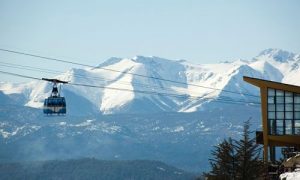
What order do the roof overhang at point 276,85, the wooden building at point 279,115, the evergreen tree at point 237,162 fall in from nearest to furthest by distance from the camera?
the evergreen tree at point 237,162, the roof overhang at point 276,85, the wooden building at point 279,115

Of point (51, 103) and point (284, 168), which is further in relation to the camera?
point (51, 103)

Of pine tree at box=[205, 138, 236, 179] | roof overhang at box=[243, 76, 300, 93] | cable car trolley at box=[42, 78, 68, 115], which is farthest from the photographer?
roof overhang at box=[243, 76, 300, 93]

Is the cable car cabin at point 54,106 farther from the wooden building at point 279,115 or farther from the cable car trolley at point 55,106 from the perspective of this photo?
the wooden building at point 279,115

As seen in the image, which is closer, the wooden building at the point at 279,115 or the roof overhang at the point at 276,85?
the roof overhang at the point at 276,85

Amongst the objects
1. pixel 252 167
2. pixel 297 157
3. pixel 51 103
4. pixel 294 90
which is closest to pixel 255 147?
pixel 252 167

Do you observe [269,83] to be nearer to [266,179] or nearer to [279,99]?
[279,99]

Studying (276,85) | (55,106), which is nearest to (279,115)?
(276,85)

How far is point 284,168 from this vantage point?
55250 millimetres

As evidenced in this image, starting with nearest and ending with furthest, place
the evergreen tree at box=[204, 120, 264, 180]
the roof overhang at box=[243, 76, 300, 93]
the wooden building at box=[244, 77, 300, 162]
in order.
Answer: the evergreen tree at box=[204, 120, 264, 180]
the roof overhang at box=[243, 76, 300, 93]
the wooden building at box=[244, 77, 300, 162]

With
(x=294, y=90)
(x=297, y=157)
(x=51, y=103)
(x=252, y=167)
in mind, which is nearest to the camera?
(x=252, y=167)

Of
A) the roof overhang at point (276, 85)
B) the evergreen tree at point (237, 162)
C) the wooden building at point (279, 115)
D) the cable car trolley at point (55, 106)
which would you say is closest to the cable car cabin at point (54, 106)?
the cable car trolley at point (55, 106)

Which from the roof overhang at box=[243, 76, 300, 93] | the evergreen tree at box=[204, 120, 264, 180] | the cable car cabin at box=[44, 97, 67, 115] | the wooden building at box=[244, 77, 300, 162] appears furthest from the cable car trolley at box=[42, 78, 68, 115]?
the roof overhang at box=[243, 76, 300, 93]

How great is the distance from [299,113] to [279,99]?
2.91m

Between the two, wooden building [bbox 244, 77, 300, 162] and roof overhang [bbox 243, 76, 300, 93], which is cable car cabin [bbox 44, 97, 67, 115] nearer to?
wooden building [bbox 244, 77, 300, 162]
